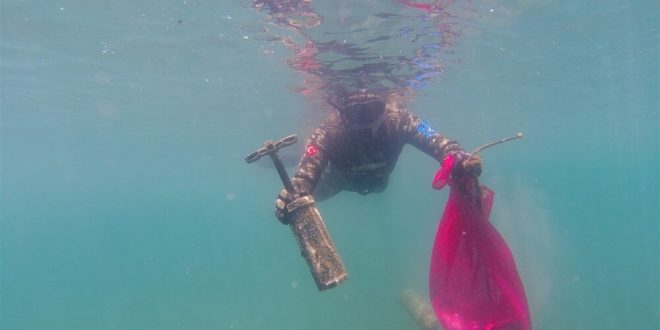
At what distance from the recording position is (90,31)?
1328 cm

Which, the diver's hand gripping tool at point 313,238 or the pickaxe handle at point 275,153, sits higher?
the pickaxe handle at point 275,153

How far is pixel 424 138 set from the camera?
20.5 feet

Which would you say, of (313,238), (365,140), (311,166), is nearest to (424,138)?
(365,140)

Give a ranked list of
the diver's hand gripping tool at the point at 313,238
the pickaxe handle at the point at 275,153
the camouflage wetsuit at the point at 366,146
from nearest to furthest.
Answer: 1. the diver's hand gripping tool at the point at 313,238
2. the pickaxe handle at the point at 275,153
3. the camouflage wetsuit at the point at 366,146

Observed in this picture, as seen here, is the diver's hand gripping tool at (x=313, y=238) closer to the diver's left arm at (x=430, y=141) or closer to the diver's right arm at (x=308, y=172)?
the diver's right arm at (x=308, y=172)

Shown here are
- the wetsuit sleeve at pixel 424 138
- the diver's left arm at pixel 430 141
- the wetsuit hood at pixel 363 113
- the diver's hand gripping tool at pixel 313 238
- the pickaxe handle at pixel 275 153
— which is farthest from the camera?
the wetsuit hood at pixel 363 113

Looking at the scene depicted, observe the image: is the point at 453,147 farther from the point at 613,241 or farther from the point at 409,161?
the point at 613,241

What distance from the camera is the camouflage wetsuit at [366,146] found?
20.8 feet

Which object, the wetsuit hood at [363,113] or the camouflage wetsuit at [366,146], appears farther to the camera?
the wetsuit hood at [363,113]

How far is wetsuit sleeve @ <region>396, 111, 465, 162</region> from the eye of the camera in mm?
5527

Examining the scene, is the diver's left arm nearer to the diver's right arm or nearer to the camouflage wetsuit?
the camouflage wetsuit

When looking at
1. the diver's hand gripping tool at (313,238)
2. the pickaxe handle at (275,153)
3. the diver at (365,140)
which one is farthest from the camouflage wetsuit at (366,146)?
the diver's hand gripping tool at (313,238)

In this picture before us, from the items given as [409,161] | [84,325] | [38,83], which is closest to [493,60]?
[38,83]

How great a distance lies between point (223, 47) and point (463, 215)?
12702mm
